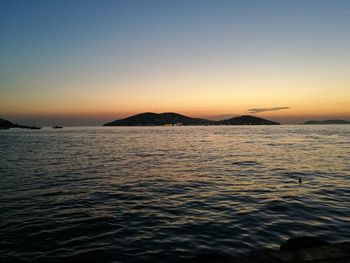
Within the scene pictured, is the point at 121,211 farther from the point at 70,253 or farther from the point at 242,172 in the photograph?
the point at 242,172

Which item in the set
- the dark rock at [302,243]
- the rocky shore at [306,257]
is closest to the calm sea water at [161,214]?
the dark rock at [302,243]

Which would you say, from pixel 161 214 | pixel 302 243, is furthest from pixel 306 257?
pixel 161 214

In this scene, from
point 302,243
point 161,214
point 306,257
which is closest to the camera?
point 306,257

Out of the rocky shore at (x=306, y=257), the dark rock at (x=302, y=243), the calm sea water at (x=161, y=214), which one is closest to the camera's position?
the rocky shore at (x=306, y=257)

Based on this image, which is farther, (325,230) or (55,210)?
(55,210)

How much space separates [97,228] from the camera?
1145cm

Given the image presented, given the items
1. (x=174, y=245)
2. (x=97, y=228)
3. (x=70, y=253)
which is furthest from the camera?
(x=97, y=228)

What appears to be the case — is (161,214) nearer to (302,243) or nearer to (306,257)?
(302,243)

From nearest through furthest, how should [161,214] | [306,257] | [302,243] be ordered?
[306,257] → [302,243] → [161,214]

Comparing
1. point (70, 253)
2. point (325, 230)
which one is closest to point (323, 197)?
point (325, 230)

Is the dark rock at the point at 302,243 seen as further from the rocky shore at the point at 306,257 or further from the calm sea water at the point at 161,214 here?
the rocky shore at the point at 306,257

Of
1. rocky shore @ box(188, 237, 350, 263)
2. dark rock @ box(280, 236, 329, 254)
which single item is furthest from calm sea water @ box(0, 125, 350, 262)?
rocky shore @ box(188, 237, 350, 263)

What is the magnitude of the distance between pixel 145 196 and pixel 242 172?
40.1ft

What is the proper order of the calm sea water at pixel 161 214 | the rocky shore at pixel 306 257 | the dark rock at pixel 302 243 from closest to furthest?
1. the rocky shore at pixel 306 257
2. the dark rock at pixel 302 243
3. the calm sea water at pixel 161 214
